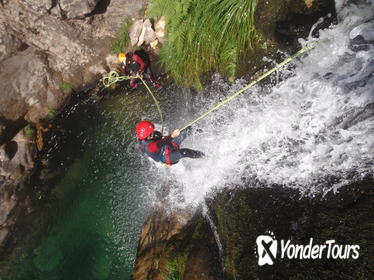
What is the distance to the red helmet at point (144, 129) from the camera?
564 centimetres

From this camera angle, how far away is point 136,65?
25.2 ft

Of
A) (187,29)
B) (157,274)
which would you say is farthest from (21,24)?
(157,274)

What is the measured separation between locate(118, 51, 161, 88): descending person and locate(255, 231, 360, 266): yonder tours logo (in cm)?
519

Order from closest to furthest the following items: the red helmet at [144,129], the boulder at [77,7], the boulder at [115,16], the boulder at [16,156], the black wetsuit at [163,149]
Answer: the red helmet at [144,129] < the black wetsuit at [163,149] < the boulder at [16,156] < the boulder at [77,7] < the boulder at [115,16]

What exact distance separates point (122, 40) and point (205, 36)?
307 centimetres

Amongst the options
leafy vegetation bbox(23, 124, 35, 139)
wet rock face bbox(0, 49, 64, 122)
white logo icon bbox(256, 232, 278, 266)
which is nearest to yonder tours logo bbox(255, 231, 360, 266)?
white logo icon bbox(256, 232, 278, 266)

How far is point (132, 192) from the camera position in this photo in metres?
7.25

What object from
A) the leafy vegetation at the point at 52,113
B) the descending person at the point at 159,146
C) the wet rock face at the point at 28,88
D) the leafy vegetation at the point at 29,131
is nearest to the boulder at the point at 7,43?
the wet rock face at the point at 28,88

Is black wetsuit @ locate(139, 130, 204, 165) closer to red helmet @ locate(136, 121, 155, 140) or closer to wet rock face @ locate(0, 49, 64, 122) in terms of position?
red helmet @ locate(136, 121, 155, 140)

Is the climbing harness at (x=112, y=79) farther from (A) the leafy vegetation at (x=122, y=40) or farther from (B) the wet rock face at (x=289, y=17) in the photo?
(B) the wet rock face at (x=289, y=17)

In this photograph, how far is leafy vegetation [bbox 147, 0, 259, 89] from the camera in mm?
5801

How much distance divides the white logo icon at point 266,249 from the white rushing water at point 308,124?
29.3 inches

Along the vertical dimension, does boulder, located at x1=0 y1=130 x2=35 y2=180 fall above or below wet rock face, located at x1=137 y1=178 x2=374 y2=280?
above

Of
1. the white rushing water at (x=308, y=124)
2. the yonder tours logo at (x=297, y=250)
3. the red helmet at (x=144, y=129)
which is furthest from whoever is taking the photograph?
the red helmet at (x=144, y=129)
